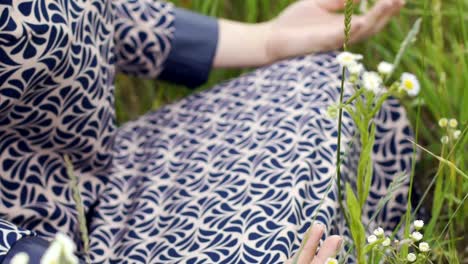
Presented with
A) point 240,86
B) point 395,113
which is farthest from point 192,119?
point 395,113

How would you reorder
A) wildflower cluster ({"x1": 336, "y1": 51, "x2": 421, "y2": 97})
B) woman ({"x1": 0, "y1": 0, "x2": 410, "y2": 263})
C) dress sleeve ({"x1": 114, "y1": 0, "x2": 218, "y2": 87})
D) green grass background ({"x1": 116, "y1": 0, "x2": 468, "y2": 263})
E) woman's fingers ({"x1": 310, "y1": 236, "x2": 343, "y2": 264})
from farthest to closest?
1. dress sleeve ({"x1": 114, "y1": 0, "x2": 218, "y2": 87})
2. green grass background ({"x1": 116, "y1": 0, "x2": 468, "y2": 263})
3. woman ({"x1": 0, "y1": 0, "x2": 410, "y2": 263})
4. woman's fingers ({"x1": 310, "y1": 236, "x2": 343, "y2": 264})
5. wildflower cluster ({"x1": 336, "y1": 51, "x2": 421, "y2": 97})

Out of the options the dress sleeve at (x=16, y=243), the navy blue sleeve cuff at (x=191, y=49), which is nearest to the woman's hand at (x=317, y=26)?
the navy blue sleeve cuff at (x=191, y=49)

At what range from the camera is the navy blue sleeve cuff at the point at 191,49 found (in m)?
1.27

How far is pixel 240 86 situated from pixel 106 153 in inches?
10.1

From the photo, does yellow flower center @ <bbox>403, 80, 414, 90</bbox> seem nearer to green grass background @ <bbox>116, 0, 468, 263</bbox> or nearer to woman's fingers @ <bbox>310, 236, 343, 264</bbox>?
woman's fingers @ <bbox>310, 236, 343, 264</bbox>

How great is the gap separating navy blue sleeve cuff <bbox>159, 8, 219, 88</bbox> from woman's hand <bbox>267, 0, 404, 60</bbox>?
0.10 meters

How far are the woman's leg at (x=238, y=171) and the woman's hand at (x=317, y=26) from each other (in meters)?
0.04

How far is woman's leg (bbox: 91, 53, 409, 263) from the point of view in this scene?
93cm

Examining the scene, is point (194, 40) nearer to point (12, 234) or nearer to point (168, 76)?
point (168, 76)

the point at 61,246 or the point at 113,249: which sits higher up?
the point at 61,246

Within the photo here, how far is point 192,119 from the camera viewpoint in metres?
1.18

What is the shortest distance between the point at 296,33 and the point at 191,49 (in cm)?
18

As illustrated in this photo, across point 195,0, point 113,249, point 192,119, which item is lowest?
point 113,249

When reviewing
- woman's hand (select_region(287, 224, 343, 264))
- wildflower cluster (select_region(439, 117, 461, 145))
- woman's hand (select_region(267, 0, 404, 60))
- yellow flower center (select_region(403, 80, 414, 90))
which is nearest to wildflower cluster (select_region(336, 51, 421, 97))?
yellow flower center (select_region(403, 80, 414, 90))
